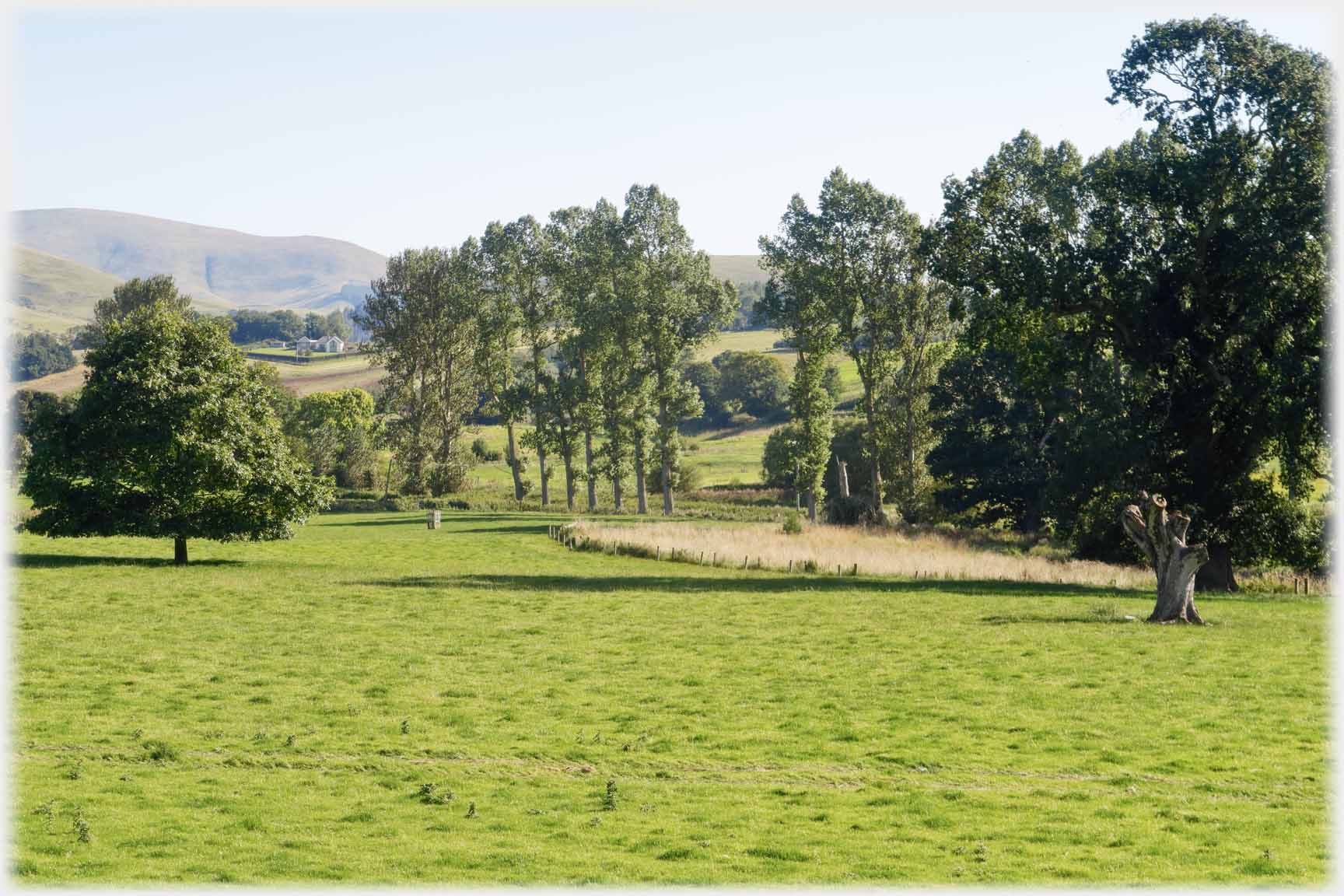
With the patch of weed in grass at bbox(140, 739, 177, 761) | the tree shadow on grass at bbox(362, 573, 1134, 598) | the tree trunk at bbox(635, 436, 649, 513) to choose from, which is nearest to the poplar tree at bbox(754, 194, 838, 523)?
the tree trunk at bbox(635, 436, 649, 513)

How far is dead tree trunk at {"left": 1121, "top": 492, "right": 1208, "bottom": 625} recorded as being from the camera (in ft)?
125

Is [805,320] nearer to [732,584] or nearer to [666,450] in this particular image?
[666,450]

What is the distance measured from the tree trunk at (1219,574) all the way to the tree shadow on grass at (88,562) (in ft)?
126

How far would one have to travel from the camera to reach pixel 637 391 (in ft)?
324

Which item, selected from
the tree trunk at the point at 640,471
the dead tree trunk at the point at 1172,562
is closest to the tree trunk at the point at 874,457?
the tree trunk at the point at 640,471

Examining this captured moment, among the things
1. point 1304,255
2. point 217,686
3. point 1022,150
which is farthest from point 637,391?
point 217,686

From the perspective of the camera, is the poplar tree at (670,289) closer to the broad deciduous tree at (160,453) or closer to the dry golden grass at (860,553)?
the dry golden grass at (860,553)

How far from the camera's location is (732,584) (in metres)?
49.8

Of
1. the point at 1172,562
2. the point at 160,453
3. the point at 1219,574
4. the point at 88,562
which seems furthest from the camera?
the point at 88,562

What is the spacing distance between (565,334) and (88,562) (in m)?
53.6

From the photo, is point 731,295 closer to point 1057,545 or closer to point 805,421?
point 805,421

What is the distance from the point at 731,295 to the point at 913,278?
1933 cm

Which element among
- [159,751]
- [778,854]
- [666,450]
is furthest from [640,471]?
[778,854]

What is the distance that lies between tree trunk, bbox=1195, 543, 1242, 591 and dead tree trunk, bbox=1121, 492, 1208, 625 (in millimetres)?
11103
